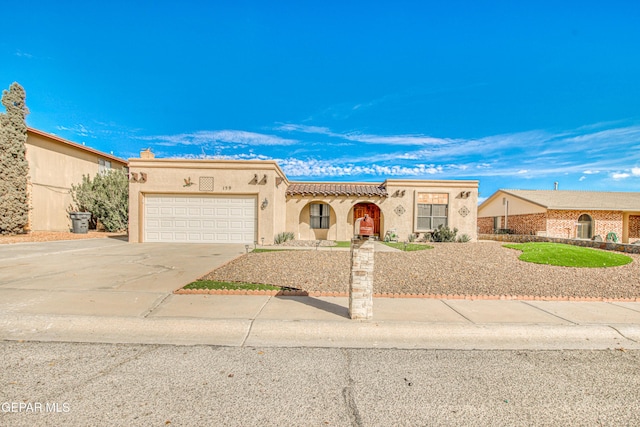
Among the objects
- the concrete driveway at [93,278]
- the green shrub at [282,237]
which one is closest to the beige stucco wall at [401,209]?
the green shrub at [282,237]

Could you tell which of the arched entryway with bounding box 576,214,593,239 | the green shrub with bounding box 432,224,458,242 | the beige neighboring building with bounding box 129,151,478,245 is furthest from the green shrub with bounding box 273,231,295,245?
the arched entryway with bounding box 576,214,593,239

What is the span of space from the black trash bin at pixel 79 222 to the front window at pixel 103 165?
5.36 meters

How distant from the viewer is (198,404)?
8.66 feet

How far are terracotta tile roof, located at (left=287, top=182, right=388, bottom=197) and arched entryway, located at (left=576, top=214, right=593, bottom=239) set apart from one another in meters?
15.7

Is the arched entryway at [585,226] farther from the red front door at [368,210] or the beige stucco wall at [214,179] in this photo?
the beige stucco wall at [214,179]

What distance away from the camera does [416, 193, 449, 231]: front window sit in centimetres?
1830

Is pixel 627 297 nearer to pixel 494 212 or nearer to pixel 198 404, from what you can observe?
pixel 198 404

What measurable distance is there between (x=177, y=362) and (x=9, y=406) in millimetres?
1299

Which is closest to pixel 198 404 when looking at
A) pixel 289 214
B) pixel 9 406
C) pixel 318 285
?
pixel 9 406

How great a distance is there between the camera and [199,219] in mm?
14750

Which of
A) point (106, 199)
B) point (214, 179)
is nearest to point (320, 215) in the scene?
point (214, 179)

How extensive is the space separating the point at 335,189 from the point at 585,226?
18.9 m

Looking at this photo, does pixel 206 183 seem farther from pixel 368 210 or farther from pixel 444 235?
pixel 444 235

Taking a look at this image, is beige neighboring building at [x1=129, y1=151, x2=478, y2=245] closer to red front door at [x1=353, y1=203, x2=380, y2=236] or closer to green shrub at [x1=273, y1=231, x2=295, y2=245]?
green shrub at [x1=273, y1=231, x2=295, y2=245]
